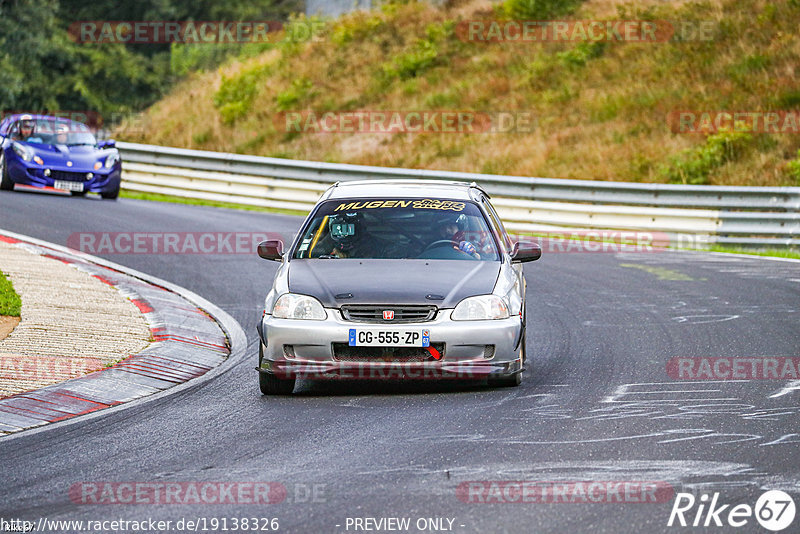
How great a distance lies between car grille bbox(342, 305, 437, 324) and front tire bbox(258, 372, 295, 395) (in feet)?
2.34

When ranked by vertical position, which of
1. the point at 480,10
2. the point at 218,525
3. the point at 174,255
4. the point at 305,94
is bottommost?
the point at 218,525

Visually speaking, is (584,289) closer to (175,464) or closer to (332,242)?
(332,242)

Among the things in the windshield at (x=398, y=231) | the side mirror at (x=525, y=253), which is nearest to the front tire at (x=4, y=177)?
the windshield at (x=398, y=231)

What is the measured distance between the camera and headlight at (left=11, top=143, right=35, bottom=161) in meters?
22.3

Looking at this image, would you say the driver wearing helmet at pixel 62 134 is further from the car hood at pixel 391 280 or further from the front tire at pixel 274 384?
the front tire at pixel 274 384

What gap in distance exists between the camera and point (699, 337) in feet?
36.7

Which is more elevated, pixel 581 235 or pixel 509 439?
pixel 581 235

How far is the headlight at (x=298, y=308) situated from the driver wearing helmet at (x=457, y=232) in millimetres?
1539

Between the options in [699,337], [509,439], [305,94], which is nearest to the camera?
[509,439]

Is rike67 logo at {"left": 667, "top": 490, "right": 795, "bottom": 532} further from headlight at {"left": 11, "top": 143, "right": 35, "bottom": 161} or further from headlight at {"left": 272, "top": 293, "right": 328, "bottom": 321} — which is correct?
headlight at {"left": 11, "top": 143, "right": 35, "bottom": 161}

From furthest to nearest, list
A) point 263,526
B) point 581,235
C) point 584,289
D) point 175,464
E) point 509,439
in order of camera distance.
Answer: point 581,235 → point 584,289 → point 509,439 → point 175,464 → point 263,526

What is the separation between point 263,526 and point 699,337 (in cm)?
666

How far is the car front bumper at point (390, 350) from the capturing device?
852cm

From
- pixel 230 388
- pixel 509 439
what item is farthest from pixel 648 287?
pixel 509 439
